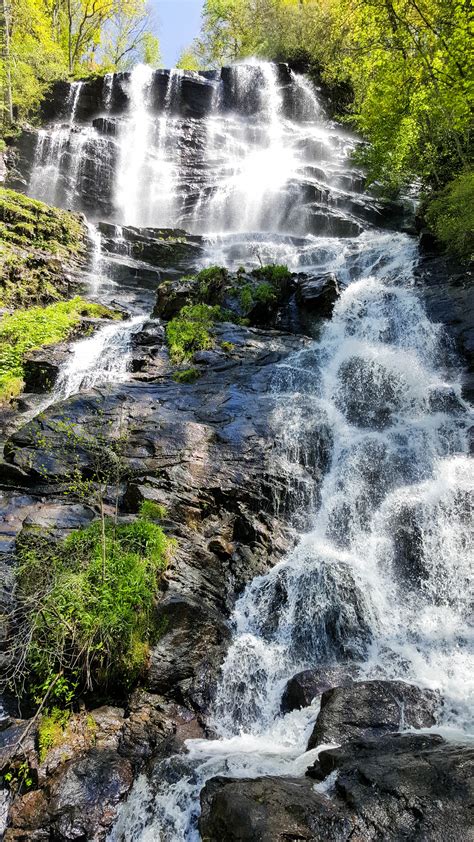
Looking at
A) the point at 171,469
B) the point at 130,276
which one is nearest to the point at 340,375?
the point at 171,469

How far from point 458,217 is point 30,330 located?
12870 mm

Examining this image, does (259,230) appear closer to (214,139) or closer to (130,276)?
(130,276)

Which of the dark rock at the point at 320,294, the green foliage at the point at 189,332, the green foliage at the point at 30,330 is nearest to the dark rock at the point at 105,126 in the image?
the green foliage at the point at 30,330

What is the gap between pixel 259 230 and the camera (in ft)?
74.4

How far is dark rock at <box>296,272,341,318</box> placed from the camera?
14023 millimetres

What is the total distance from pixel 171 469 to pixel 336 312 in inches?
305

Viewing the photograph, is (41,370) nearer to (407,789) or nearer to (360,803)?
(360,803)

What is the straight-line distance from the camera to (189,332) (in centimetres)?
1320

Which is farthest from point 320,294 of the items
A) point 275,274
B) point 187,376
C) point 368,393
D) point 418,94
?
point 418,94

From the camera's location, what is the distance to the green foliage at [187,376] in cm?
1179

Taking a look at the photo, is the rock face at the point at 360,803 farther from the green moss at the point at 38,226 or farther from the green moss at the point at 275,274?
the green moss at the point at 38,226

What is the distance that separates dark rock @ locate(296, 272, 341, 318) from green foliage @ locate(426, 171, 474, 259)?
11.4 ft

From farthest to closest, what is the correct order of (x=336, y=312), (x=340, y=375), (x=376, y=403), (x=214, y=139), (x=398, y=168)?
(x=214, y=139)
(x=398, y=168)
(x=336, y=312)
(x=340, y=375)
(x=376, y=403)

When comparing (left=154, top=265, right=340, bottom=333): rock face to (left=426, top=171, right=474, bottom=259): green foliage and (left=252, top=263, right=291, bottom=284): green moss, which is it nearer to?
(left=252, top=263, right=291, bottom=284): green moss
